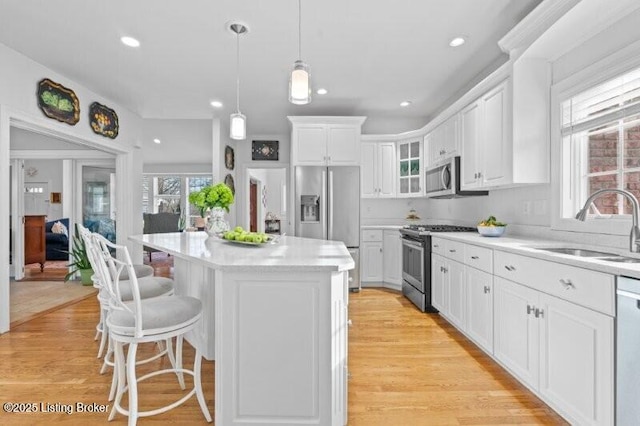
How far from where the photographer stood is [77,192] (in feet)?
18.1

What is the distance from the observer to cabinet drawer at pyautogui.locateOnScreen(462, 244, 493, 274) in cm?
239

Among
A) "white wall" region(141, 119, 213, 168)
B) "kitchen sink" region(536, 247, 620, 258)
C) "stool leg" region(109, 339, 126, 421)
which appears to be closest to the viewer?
"stool leg" region(109, 339, 126, 421)

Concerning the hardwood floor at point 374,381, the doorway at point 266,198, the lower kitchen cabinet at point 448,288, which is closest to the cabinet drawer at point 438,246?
the lower kitchen cabinet at point 448,288

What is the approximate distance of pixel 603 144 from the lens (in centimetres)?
224

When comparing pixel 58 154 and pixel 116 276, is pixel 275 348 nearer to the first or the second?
pixel 116 276

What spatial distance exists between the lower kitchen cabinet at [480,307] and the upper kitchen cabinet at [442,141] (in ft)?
5.16

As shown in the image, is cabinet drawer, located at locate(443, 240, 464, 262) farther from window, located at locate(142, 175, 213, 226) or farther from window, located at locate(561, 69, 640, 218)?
window, located at locate(142, 175, 213, 226)

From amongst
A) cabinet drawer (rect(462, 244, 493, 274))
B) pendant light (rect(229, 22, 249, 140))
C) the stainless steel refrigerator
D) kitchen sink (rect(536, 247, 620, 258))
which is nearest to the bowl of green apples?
pendant light (rect(229, 22, 249, 140))

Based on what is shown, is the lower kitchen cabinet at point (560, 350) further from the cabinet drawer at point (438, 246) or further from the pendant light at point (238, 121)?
the pendant light at point (238, 121)

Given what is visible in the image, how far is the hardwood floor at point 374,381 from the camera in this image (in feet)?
5.96

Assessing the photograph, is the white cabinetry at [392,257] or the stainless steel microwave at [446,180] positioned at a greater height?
the stainless steel microwave at [446,180]

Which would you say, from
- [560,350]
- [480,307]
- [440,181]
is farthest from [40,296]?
[560,350]

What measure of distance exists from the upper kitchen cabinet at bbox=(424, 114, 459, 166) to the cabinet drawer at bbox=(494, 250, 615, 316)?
1821mm

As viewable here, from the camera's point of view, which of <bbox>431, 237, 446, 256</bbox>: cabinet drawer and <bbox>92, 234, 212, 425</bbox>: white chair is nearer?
<bbox>92, 234, 212, 425</bbox>: white chair
